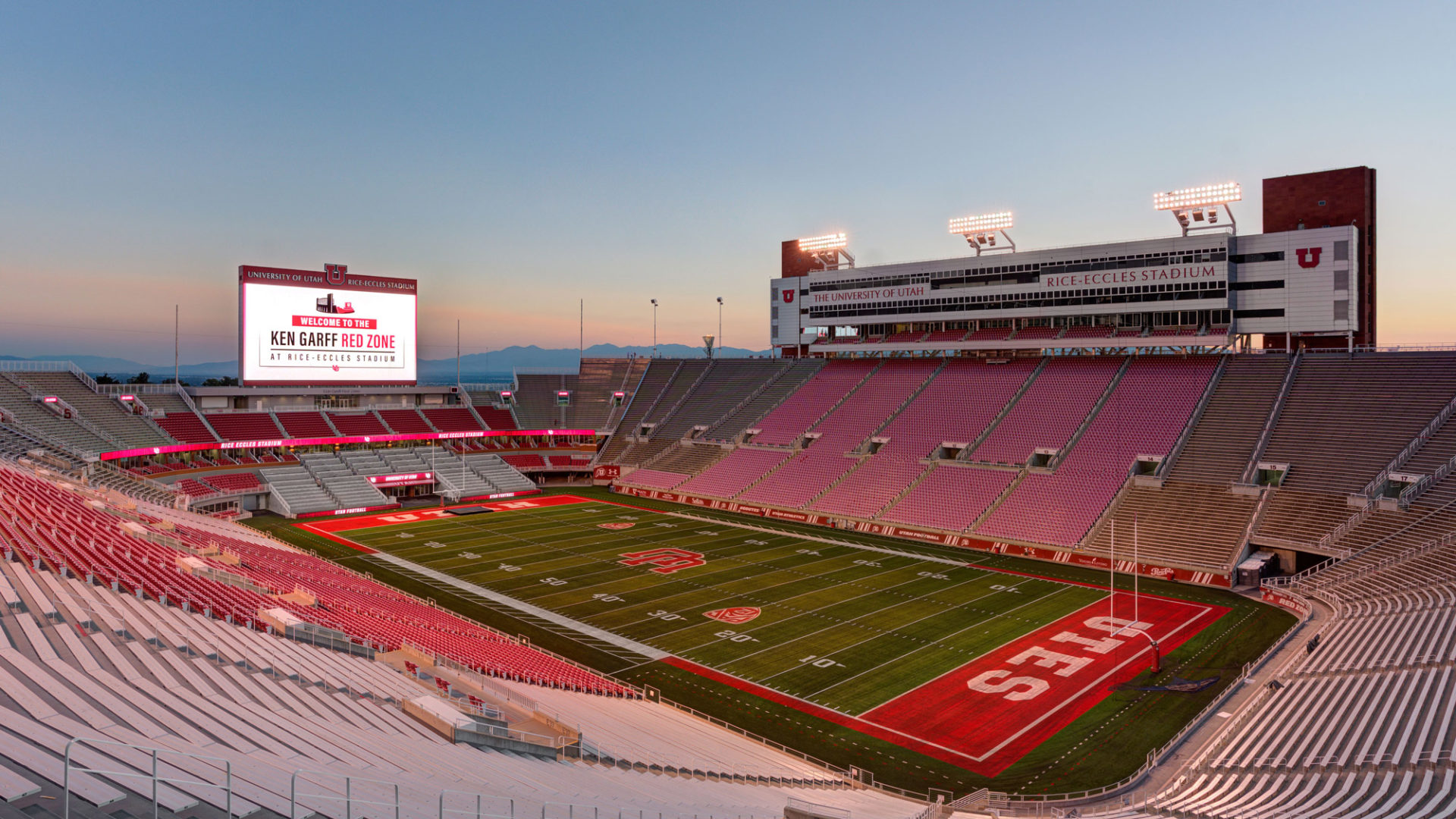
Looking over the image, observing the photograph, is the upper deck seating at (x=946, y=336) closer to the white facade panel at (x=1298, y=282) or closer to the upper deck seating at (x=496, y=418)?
the white facade panel at (x=1298, y=282)

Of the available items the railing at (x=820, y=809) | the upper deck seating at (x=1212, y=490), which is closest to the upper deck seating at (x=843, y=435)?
the upper deck seating at (x=1212, y=490)

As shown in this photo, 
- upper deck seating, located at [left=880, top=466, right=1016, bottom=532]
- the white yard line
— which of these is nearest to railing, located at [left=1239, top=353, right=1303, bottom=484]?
upper deck seating, located at [left=880, top=466, right=1016, bottom=532]

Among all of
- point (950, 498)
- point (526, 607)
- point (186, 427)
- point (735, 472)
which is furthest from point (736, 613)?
point (186, 427)

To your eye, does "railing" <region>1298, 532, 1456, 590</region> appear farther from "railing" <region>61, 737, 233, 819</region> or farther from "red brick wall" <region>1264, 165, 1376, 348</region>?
"railing" <region>61, 737, 233, 819</region>

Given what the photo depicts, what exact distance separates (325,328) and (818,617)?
40526mm

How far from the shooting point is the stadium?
44.4 feet

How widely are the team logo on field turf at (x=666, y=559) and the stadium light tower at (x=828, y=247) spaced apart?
32876 millimetres

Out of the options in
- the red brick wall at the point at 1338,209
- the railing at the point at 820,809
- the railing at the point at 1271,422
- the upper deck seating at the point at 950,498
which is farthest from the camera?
the red brick wall at the point at 1338,209

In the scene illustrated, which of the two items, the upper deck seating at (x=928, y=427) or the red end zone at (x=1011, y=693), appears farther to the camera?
the upper deck seating at (x=928, y=427)

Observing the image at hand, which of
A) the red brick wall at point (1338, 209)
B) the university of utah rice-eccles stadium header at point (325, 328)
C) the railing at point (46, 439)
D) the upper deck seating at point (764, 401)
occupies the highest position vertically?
the red brick wall at point (1338, 209)

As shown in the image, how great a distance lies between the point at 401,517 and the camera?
50125mm

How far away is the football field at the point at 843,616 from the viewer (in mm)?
22281

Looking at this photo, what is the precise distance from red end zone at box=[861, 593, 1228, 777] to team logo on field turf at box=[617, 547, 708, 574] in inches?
604

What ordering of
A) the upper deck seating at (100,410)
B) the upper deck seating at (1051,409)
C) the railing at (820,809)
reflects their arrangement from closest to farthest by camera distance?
the railing at (820,809) → the upper deck seating at (1051,409) → the upper deck seating at (100,410)
